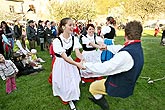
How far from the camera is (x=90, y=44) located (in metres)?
4.82

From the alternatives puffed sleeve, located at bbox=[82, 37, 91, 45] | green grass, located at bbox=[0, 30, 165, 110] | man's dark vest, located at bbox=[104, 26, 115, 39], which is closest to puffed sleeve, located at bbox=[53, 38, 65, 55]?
green grass, located at bbox=[0, 30, 165, 110]

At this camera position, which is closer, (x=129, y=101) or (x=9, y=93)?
(x=129, y=101)

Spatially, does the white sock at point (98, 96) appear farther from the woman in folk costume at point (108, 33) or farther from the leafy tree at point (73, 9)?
the leafy tree at point (73, 9)

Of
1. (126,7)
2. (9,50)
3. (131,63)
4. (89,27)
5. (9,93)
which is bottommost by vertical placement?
(9,93)

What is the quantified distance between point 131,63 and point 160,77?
155 inches

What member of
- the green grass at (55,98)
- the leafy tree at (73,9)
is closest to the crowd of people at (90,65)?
the green grass at (55,98)

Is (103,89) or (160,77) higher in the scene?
(103,89)

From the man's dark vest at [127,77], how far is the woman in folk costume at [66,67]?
105cm

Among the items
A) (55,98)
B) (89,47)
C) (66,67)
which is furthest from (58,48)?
(89,47)

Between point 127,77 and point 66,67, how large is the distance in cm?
147

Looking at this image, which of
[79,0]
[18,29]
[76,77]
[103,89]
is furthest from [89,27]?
[79,0]

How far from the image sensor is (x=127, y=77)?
263 cm

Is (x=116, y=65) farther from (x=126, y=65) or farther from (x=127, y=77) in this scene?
(x=127, y=77)

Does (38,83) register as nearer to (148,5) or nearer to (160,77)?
(160,77)
